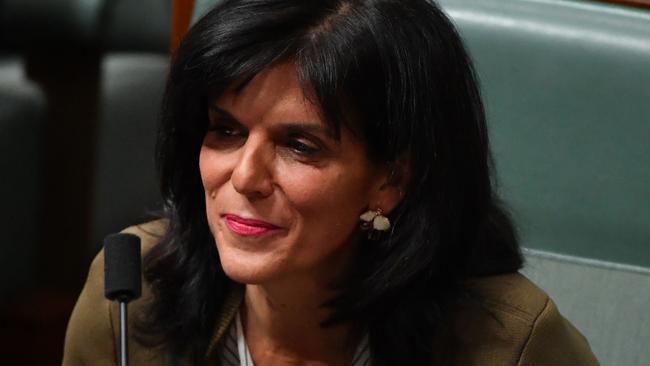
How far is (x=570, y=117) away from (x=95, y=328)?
2.16 ft

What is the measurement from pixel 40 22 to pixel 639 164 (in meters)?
1.23

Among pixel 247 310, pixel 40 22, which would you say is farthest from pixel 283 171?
pixel 40 22

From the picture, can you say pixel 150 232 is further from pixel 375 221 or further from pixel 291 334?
pixel 375 221

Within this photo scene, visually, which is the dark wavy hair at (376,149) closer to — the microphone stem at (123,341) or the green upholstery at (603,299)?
the green upholstery at (603,299)

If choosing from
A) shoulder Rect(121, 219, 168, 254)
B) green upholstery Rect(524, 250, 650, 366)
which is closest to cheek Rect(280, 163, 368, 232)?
shoulder Rect(121, 219, 168, 254)

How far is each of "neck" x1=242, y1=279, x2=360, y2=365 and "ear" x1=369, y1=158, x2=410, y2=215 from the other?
0.51 feet

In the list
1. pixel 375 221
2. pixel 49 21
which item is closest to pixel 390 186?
pixel 375 221

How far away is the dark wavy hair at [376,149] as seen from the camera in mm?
1281

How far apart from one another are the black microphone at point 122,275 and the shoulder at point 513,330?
1.45 ft

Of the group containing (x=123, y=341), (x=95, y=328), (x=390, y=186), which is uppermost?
(x=390, y=186)

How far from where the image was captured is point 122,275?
1180mm

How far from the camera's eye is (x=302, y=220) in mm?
1307

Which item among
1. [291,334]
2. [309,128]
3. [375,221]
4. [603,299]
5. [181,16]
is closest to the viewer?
[309,128]

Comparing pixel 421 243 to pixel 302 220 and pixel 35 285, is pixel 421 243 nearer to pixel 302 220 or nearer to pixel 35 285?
pixel 302 220
